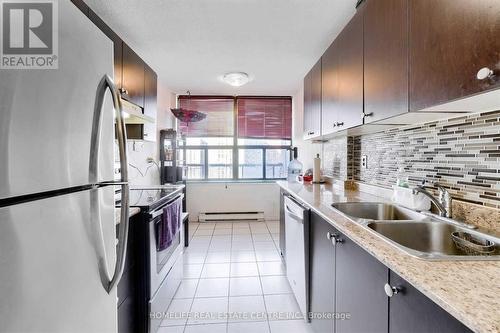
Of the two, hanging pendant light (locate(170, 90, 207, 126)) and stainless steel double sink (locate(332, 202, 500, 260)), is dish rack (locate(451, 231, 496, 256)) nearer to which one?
stainless steel double sink (locate(332, 202, 500, 260))

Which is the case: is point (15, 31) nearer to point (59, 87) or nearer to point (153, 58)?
point (59, 87)

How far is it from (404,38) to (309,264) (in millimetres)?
1421

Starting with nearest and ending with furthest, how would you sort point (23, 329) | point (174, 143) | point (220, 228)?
point (23, 329), point (174, 143), point (220, 228)

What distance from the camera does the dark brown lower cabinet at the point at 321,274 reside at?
131 cm

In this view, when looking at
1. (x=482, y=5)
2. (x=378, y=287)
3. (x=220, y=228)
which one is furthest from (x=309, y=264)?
(x=220, y=228)

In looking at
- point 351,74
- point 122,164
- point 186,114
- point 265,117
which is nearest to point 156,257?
point 122,164

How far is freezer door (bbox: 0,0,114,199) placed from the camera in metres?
0.51

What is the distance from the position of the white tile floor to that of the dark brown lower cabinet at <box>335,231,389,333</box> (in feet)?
2.47

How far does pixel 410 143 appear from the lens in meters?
1.64

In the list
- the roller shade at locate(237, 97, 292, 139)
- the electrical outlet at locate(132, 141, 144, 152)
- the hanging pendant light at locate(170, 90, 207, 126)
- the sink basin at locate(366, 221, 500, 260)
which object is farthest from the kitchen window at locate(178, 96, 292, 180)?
the sink basin at locate(366, 221, 500, 260)

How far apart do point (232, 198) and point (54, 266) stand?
12.7ft

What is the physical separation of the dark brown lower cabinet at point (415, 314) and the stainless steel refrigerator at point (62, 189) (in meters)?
0.93

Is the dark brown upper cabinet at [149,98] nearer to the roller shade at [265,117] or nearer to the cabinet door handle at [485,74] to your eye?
the roller shade at [265,117]

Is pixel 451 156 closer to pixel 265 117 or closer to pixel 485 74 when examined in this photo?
pixel 485 74
